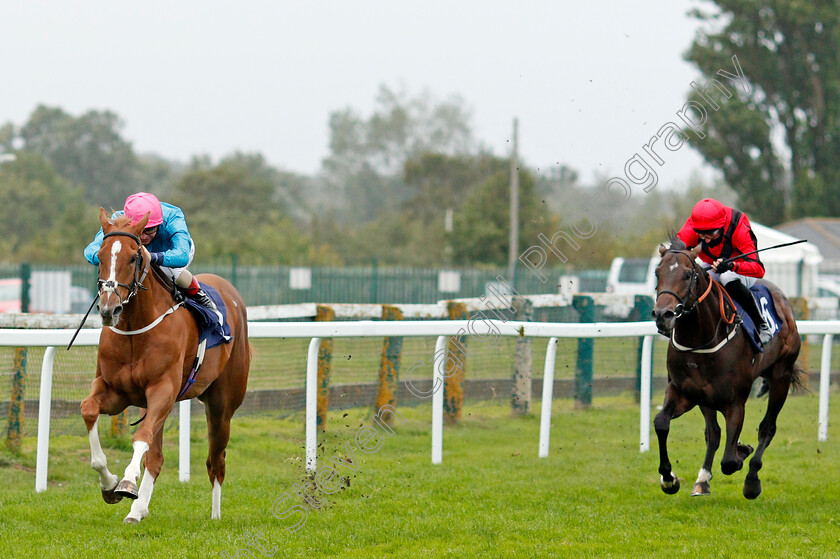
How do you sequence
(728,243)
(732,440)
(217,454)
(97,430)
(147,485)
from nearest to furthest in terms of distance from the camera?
1. (97,430)
2. (147,485)
3. (217,454)
4. (732,440)
5. (728,243)

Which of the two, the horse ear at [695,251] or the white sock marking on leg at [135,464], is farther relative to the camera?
the horse ear at [695,251]

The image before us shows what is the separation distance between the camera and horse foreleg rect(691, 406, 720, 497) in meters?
5.55

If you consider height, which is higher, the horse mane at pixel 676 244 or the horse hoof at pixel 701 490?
the horse mane at pixel 676 244

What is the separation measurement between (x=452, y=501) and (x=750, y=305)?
2211 millimetres

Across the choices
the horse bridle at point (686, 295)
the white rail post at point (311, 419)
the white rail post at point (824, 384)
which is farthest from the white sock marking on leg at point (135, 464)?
the white rail post at point (824, 384)

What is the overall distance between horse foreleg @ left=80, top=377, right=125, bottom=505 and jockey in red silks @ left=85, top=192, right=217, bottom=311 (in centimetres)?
62

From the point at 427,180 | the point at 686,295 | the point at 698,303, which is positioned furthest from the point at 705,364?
the point at 427,180

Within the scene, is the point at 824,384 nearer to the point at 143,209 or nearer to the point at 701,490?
the point at 701,490

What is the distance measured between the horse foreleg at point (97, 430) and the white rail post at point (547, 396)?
3.33 metres

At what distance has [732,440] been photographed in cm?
551

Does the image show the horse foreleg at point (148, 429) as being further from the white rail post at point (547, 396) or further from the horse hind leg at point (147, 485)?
the white rail post at point (547, 396)

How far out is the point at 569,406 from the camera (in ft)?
26.8

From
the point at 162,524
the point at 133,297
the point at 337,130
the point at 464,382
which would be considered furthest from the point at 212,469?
the point at 337,130

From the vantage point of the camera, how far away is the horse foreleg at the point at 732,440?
5426 mm
